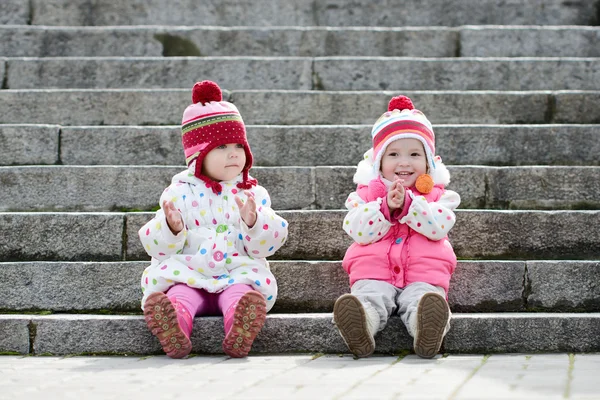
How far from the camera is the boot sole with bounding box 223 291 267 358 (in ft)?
13.5

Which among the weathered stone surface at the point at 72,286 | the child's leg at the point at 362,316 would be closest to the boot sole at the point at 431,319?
the child's leg at the point at 362,316

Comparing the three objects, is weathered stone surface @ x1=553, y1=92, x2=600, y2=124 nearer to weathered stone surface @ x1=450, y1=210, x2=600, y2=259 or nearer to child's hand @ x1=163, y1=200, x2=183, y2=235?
weathered stone surface @ x1=450, y1=210, x2=600, y2=259

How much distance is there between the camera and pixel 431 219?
4.41 meters

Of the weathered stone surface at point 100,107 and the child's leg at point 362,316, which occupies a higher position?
the weathered stone surface at point 100,107

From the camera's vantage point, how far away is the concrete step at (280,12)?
8727mm

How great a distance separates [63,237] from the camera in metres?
5.06

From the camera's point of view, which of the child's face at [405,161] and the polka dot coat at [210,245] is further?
the child's face at [405,161]

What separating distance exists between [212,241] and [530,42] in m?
4.21

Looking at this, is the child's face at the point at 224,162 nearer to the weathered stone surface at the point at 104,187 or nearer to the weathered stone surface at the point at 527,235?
the weathered stone surface at the point at 104,187

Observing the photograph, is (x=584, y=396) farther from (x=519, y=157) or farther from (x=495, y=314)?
(x=519, y=157)

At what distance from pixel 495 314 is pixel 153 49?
4.37m

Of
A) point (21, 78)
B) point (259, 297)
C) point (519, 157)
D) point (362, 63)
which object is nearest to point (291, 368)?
point (259, 297)

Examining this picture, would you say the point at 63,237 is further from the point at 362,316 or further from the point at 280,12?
the point at 280,12

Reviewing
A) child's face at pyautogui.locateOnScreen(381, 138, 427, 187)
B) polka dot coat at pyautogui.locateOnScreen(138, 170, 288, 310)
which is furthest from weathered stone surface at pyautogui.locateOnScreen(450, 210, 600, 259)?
polka dot coat at pyautogui.locateOnScreen(138, 170, 288, 310)
